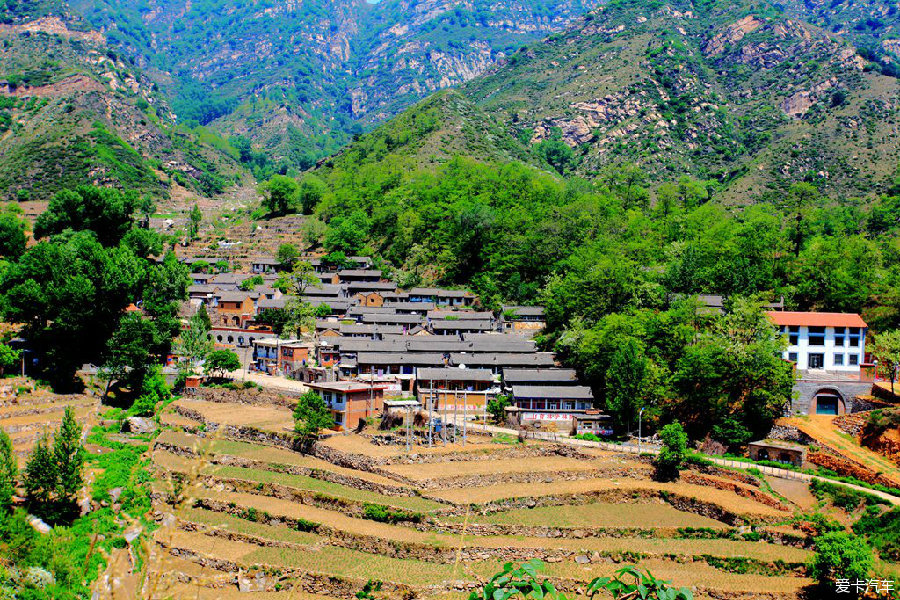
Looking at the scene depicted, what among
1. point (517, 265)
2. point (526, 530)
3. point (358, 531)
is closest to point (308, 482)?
point (358, 531)

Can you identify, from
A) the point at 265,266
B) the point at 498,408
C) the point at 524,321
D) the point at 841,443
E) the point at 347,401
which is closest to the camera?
the point at 841,443

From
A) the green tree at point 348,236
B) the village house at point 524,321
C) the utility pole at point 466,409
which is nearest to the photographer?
the utility pole at point 466,409

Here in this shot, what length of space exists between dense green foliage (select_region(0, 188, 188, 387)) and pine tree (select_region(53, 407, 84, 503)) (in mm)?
15731

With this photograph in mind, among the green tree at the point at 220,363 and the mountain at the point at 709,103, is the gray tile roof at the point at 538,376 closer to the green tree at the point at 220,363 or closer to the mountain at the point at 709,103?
the green tree at the point at 220,363

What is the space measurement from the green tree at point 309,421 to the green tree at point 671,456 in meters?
18.1

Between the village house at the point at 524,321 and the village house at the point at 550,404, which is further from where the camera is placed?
the village house at the point at 524,321

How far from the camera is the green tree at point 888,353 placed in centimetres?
4028

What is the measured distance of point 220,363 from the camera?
49.9 m

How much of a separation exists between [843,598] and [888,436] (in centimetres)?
1375

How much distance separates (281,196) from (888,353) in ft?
254

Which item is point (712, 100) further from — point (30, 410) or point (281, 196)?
point (30, 410)

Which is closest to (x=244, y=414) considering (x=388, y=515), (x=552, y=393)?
(x=388, y=515)

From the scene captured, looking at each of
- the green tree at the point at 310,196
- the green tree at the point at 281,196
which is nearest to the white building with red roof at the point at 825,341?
the green tree at the point at 310,196

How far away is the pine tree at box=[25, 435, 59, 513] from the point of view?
30.4 m
